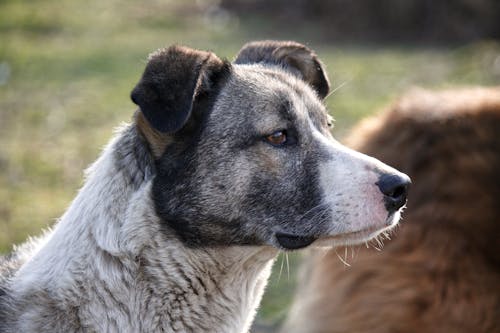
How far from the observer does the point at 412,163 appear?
4883 millimetres

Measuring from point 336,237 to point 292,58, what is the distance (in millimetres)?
1152

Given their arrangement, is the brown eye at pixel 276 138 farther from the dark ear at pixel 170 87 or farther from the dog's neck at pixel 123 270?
the dog's neck at pixel 123 270

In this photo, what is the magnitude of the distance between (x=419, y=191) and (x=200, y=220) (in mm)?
1746

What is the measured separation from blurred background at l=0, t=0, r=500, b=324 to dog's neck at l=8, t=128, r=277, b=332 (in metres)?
2.16

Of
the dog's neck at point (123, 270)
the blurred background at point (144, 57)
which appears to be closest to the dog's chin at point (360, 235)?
the dog's neck at point (123, 270)

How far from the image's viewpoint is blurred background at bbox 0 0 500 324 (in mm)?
8336

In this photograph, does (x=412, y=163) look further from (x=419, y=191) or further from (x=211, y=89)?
(x=211, y=89)

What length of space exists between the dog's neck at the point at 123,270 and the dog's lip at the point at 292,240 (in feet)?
0.43

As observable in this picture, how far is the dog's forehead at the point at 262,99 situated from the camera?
11.9ft

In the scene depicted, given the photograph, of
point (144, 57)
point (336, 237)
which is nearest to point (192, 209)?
point (336, 237)

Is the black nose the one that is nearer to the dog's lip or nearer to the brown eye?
the dog's lip

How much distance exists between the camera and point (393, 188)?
3.39 metres

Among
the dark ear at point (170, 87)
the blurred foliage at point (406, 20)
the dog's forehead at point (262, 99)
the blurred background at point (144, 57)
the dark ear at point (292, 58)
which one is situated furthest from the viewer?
the blurred foliage at point (406, 20)

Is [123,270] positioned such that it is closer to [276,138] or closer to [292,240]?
[292,240]
